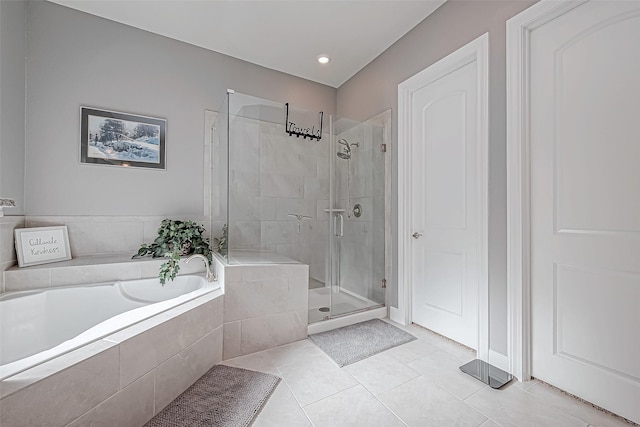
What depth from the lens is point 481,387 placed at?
5.20ft

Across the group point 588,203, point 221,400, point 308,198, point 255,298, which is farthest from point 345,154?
point 221,400

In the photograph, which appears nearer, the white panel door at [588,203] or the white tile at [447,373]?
the white panel door at [588,203]

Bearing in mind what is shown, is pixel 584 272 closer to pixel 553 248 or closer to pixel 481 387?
pixel 553 248

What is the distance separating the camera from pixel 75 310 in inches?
72.7

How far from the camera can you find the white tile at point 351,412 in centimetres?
132

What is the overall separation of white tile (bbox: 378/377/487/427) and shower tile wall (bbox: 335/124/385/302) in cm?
117

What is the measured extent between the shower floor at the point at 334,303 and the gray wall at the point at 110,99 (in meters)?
1.45

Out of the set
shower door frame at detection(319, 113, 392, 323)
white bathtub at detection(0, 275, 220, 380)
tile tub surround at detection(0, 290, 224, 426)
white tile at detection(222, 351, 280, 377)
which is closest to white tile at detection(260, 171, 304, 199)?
shower door frame at detection(319, 113, 392, 323)

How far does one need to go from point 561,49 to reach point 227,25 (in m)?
2.50

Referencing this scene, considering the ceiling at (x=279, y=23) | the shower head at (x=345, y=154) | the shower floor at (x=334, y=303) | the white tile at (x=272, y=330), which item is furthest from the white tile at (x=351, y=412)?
the ceiling at (x=279, y=23)

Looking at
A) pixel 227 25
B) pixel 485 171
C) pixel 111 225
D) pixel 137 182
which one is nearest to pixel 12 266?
pixel 111 225

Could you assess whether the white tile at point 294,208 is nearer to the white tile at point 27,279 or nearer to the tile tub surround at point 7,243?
the white tile at point 27,279

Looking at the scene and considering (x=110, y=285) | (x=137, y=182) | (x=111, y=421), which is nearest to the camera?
(x=111, y=421)

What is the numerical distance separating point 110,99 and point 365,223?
2595 mm
